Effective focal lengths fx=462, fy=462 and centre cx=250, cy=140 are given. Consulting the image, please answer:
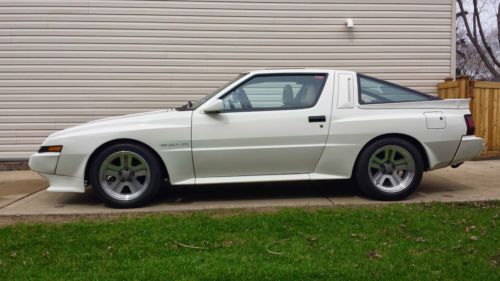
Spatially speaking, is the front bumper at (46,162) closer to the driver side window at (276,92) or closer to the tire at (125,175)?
the tire at (125,175)

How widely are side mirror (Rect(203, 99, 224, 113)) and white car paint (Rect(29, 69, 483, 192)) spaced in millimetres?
50

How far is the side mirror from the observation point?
494 centimetres

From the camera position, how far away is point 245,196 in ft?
18.4

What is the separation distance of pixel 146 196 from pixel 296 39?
485 centimetres

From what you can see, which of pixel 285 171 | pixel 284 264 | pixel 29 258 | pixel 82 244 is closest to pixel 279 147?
pixel 285 171

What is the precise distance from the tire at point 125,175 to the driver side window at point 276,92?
1060 mm

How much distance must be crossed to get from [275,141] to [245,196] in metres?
0.93

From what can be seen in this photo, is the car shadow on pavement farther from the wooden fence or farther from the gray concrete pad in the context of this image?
the wooden fence

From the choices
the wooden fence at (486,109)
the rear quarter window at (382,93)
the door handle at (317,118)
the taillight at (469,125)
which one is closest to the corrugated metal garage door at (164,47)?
the wooden fence at (486,109)

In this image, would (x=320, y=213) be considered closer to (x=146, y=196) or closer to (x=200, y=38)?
(x=146, y=196)

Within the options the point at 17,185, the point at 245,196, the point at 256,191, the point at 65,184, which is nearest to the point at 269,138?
the point at 245,196

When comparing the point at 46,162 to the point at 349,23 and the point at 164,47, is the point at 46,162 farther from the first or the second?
the point at 349,23

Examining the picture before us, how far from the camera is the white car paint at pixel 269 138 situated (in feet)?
16.2

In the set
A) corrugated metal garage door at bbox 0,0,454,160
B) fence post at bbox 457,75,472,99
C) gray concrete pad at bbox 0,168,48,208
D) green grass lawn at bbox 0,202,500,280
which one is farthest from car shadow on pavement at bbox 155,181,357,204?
fence post at bbox 457,75,472,99
